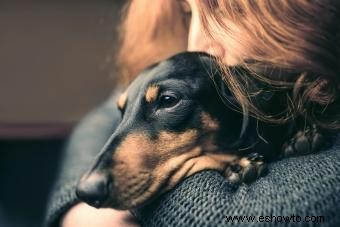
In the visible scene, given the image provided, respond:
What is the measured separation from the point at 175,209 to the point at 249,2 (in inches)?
9.4

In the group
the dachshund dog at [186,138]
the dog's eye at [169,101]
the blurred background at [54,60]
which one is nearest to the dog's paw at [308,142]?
the dachshund dog at [186,138]

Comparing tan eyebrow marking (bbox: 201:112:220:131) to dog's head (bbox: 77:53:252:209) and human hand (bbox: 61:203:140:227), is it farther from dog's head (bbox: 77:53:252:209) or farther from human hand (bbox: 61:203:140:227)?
human hand (bbox: 61:203:140:227)

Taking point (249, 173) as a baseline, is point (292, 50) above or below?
above

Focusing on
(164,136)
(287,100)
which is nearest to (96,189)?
(164,136)

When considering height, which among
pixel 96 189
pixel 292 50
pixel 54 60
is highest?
pixel 292 50

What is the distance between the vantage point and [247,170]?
589 millimetres

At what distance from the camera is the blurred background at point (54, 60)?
1.22m

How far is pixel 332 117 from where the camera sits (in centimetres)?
61

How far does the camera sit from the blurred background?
3.99 ft

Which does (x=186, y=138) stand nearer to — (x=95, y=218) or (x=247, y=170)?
(x=247, y=170)

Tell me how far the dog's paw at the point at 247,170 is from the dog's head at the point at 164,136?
0.9 inches

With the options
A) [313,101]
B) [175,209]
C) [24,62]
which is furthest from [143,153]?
[24,62]

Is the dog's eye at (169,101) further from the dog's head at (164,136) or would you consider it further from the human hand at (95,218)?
the human hand at (95,218)

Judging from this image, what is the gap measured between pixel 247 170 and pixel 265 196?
0.12ft
